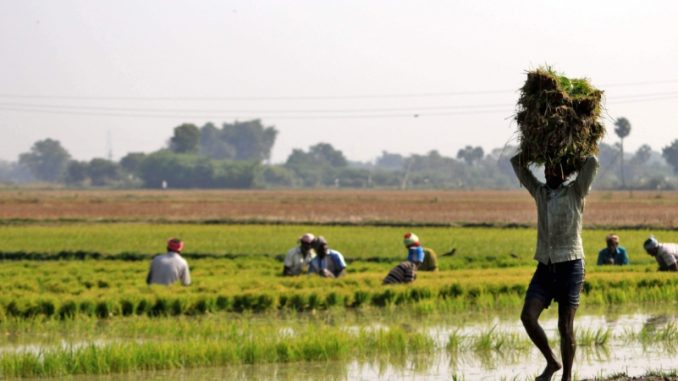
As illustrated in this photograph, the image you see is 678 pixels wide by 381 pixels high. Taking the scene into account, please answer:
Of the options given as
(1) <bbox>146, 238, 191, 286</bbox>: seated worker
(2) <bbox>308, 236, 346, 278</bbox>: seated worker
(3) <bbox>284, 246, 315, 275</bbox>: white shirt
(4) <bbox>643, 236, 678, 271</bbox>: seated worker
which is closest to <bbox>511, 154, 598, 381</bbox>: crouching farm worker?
(1) <bbox>146, 238, 191, 286</bbox>: seated worker

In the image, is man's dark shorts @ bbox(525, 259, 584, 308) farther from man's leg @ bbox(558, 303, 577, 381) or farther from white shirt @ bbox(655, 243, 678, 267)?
white shirt @ bbox(655, 243, 678, 267)

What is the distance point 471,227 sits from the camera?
3622 cm

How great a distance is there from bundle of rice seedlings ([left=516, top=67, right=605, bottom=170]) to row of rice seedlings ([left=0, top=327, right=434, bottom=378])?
3269 millimetres

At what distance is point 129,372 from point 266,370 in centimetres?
107

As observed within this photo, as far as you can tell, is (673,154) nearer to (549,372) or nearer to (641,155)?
(641,155)

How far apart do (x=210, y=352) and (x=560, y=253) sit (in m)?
3.63

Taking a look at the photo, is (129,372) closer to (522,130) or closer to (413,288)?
(522,130)

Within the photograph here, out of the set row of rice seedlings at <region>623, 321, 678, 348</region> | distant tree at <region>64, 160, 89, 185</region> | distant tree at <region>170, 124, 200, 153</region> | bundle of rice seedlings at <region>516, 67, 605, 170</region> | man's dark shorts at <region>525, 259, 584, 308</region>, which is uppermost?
distant tree at <region>170, 124, 200, 153</region>

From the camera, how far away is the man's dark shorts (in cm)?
701

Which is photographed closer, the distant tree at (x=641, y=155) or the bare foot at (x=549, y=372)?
the bare foot at (x=549, y=372)

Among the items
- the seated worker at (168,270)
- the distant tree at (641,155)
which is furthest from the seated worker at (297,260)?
the distant tree at (641,155)

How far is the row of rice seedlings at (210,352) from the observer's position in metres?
9.02

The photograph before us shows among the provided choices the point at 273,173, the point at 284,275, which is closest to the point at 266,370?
the point at 284,275

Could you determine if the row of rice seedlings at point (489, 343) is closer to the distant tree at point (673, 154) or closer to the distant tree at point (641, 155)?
the distant tree at point (673, 154)
